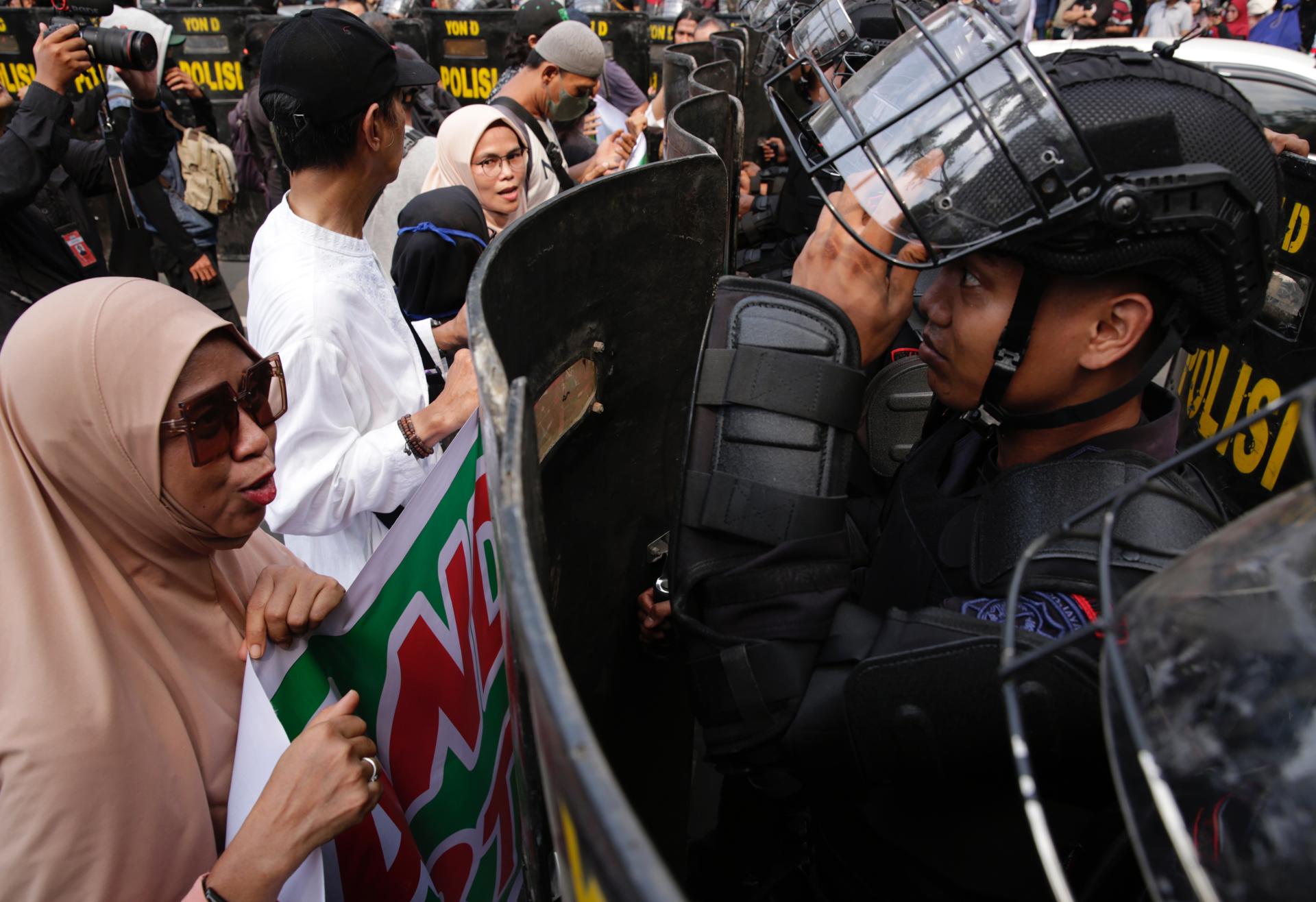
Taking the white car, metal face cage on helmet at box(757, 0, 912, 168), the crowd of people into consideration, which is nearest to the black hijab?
the crowd of people

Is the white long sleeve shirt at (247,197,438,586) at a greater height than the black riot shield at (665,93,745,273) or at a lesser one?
lesser

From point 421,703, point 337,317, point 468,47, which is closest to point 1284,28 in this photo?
point 468,47

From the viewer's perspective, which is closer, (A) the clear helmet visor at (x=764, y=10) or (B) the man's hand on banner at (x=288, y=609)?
(B) the man's hand on banner at (x=288, y=609)

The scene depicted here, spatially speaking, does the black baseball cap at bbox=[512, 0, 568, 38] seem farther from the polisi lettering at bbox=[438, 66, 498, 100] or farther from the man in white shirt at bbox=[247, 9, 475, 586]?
the polisi lettering at bbox=[438, 66, 498, 100]

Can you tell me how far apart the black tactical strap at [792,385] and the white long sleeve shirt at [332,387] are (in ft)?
3.37

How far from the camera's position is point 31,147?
3453 millimetres

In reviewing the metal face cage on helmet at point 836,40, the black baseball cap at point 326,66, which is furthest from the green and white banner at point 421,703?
the black baseball cap at point 326,66

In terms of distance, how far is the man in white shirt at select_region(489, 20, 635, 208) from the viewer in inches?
172

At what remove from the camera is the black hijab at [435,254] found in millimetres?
3010

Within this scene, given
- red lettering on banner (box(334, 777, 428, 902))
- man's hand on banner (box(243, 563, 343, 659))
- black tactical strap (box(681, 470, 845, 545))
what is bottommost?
red lettering on banner (box(334, 777, 428, 902))

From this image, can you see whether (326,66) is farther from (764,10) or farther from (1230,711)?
(764,10)

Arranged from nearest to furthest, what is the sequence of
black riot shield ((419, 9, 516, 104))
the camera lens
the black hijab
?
the black hijab, the camera lens, black riot shield ((419, 9, 516, 104))

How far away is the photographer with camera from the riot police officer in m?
3.27

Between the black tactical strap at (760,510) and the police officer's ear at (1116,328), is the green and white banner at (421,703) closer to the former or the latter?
the black tactical strap at (760,510)
